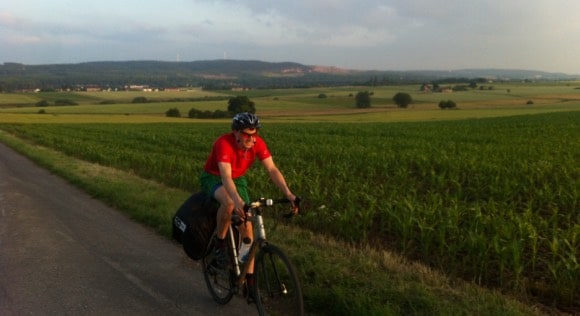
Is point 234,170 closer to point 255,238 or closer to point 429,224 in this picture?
point 255,238

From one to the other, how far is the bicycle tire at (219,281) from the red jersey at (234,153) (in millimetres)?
944

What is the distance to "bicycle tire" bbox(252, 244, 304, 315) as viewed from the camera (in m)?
4.20

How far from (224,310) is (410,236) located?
336cm

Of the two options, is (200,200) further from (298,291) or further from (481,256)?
(481,256)

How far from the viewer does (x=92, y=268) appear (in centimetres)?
634

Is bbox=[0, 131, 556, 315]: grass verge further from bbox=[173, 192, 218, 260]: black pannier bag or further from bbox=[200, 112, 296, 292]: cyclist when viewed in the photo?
bbox=[173, 192, 218, 260]: black pannier bag

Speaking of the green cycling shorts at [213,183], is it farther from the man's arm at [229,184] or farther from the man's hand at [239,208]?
the man's hand at [239,208]

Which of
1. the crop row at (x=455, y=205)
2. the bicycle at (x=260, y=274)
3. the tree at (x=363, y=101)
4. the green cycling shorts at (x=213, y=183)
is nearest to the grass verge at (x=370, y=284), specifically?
the bicycle at (x=260, y=274)

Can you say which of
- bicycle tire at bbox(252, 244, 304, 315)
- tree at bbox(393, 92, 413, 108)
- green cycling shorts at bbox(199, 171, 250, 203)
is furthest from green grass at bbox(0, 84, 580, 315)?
tree at bbox(393, 92, 413, 108)

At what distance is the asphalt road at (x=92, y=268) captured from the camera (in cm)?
512

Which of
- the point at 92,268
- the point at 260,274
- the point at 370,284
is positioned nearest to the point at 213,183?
the point at 260,274

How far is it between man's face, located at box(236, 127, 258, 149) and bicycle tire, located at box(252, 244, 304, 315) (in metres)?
0.91

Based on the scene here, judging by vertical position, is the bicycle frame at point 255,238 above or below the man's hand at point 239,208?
below

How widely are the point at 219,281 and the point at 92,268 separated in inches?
79.4
